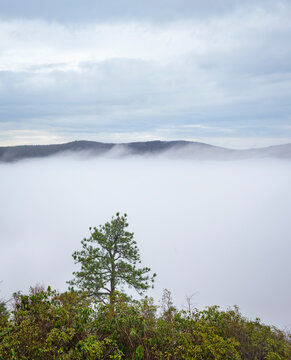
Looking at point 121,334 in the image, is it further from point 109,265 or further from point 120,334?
point 109,265

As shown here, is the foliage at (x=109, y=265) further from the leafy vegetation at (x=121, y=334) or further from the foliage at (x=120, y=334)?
the foliage at (x=120, y=334)

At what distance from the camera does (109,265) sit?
24641mm

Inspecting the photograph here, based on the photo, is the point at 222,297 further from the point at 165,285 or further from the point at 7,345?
the point at 7,345

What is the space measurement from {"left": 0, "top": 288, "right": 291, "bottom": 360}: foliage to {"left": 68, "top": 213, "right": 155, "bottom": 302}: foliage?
36.4ft

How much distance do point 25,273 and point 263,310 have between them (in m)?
134

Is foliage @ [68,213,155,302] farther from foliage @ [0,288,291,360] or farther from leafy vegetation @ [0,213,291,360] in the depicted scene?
foliage @ [0,288,291,360]

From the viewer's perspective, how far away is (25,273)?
534 ft

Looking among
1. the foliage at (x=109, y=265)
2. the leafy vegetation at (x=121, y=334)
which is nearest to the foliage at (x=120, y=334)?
the leafy vegetation at (x=121, y=334)

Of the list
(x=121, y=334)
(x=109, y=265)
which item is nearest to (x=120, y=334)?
(x=121, y=334)

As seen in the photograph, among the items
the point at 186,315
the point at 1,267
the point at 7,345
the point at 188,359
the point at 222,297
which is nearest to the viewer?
the point at 7,345

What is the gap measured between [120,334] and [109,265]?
14789 mm

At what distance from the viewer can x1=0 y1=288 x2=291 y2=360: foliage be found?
8633mm

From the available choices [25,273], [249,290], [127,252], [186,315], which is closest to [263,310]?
[249,290]

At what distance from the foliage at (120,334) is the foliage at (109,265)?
1108 centimetres
